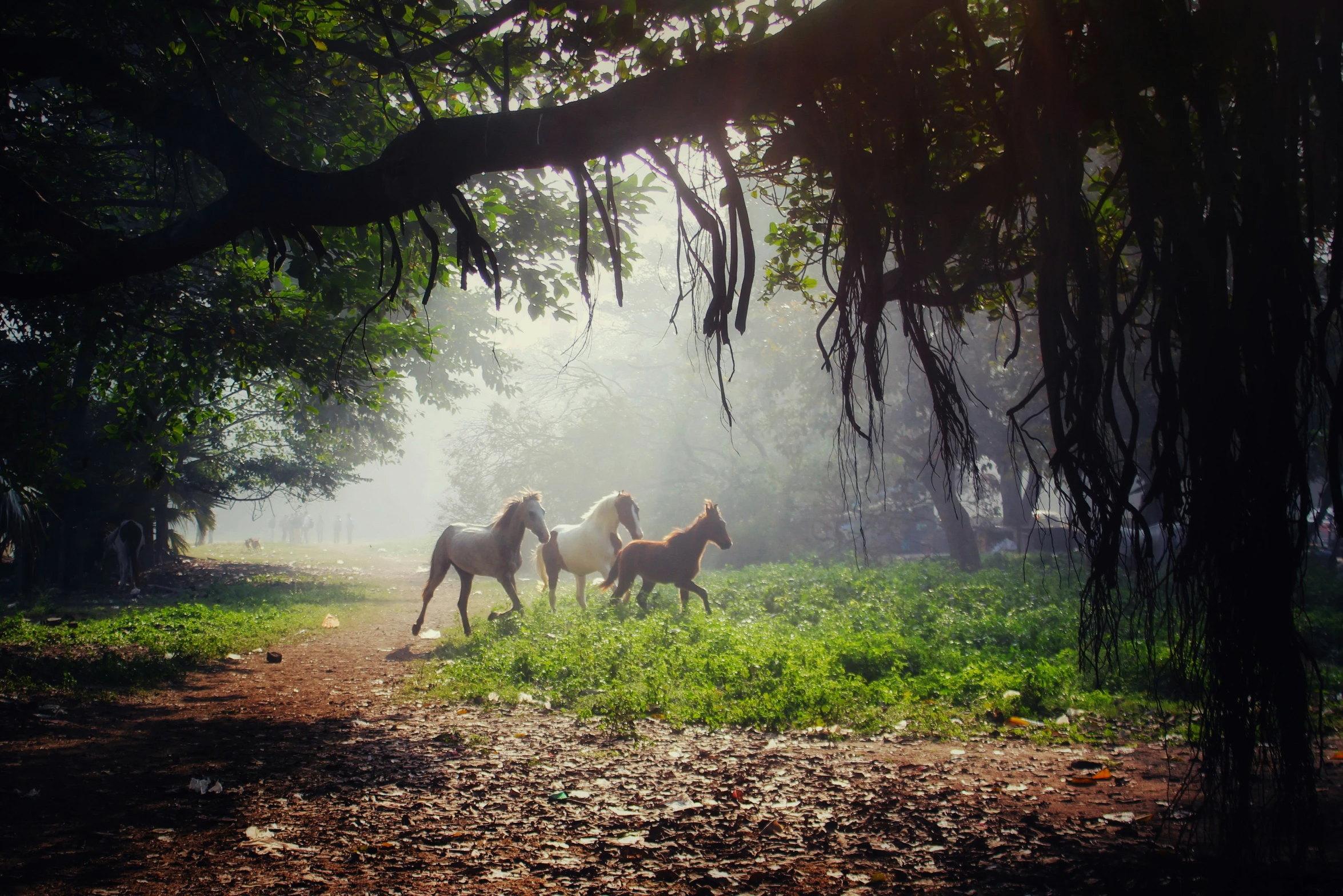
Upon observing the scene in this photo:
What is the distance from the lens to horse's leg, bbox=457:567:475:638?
34.8 feet

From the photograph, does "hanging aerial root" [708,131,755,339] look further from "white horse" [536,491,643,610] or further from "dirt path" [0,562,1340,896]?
"white horse" [536,491,643,610]

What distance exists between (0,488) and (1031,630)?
11.6 m

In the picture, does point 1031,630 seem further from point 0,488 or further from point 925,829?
point 0,488

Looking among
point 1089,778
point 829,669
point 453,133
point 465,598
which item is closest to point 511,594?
point 465,598

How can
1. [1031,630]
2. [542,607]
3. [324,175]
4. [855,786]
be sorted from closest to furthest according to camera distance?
[855,786], [324,175], [1031,630], [542,607]

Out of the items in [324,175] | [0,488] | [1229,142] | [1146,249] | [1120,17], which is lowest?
[0,488]

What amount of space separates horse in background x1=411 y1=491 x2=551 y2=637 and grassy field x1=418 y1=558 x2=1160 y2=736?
2.91 ft

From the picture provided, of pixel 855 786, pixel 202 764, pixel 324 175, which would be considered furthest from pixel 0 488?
pixel 855 786

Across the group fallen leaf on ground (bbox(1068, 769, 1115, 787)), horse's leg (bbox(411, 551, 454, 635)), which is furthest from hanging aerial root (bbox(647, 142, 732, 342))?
horse's leg (bbox(411, 551, 454, 635))

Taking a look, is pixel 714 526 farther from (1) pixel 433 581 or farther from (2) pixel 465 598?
(1) pixel 433 581

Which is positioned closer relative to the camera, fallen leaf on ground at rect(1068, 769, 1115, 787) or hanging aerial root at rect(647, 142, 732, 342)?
hanging aerial root at rect(647, 142, 732, 342)

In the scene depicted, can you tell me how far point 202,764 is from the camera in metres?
4.22

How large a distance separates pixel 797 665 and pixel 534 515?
20.4ft

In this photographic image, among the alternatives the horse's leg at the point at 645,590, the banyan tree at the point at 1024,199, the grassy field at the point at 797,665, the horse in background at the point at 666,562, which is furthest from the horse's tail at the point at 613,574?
the banyan tree at the point at 1024,199
